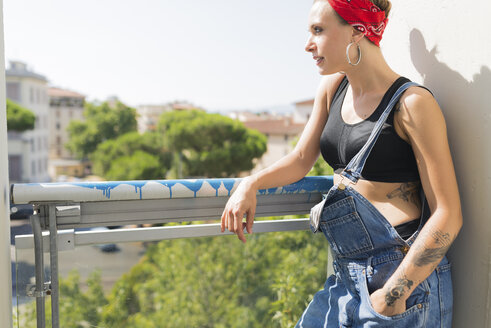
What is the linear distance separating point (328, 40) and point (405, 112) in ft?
0.92

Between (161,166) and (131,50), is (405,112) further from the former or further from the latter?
(131,50)

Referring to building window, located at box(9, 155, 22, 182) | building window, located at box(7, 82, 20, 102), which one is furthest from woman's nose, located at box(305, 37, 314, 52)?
building window, located at box(7, 82, 20, 102)

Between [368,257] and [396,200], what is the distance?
0.17 m

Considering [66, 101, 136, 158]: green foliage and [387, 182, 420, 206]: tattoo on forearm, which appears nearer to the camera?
[387, 182, 420, 206]: tattoo on forearm

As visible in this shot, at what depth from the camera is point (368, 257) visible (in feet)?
4.33

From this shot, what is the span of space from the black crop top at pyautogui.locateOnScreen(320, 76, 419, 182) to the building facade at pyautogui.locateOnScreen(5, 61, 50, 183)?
47574 mm

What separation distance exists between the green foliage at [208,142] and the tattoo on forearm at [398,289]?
3861cm

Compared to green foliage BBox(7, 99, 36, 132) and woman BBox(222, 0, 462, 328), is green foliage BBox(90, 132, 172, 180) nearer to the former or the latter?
green foliage BBox(7, 99, 36, 132)

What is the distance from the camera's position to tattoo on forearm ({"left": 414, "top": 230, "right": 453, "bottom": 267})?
1221 millimetres

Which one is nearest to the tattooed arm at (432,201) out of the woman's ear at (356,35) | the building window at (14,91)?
the woman's ear at (356,35)

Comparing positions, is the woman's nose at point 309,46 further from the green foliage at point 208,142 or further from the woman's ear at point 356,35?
the green foliage at point 208,142

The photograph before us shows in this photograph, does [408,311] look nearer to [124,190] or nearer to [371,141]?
[371,141]

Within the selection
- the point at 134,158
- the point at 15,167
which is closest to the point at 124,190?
the point at 134,158

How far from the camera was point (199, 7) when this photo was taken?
63906 mm
